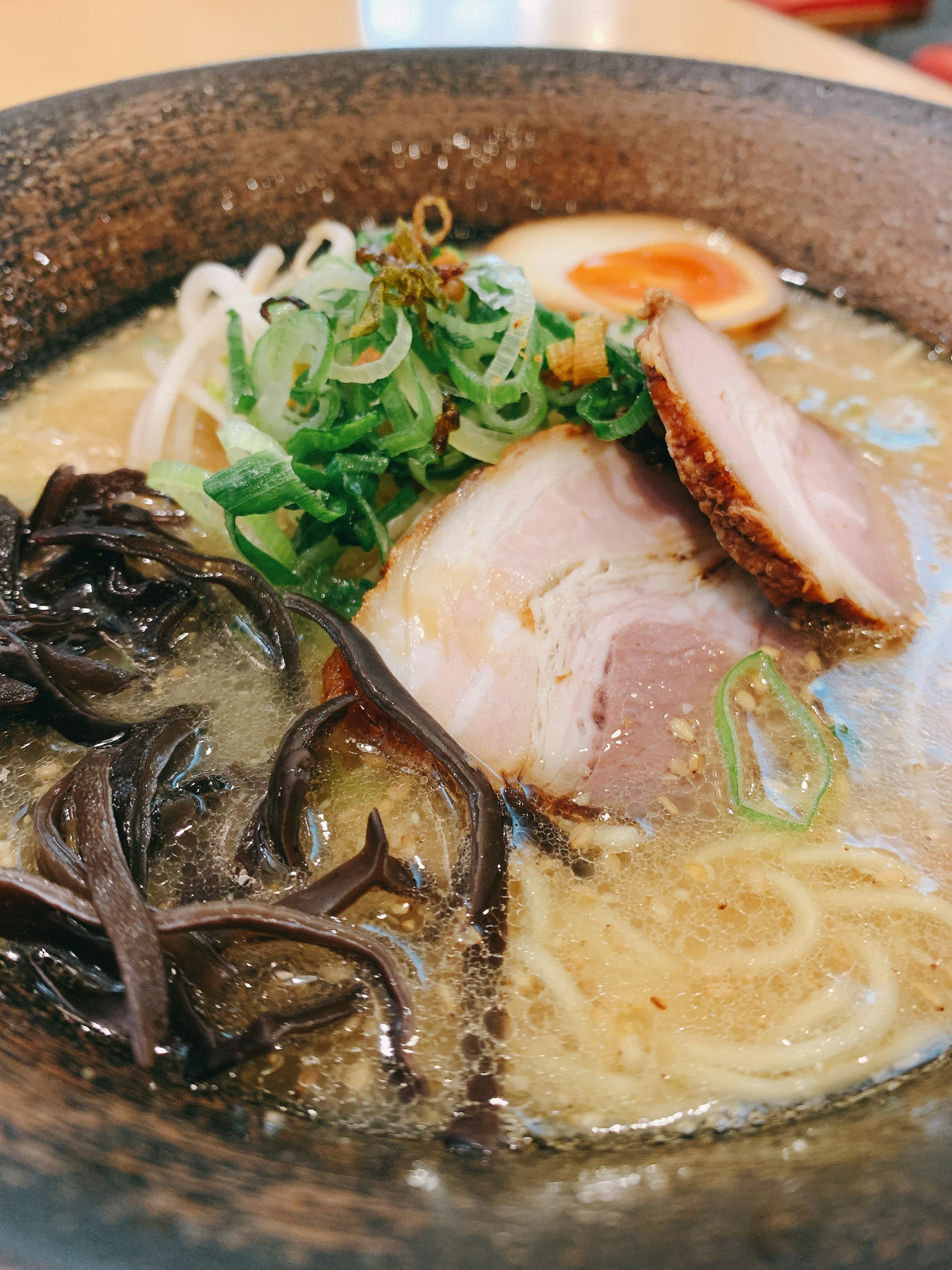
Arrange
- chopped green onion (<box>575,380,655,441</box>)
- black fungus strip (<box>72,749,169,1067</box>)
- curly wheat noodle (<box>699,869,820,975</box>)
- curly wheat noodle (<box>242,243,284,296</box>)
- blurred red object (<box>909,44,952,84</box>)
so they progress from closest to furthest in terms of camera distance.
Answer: black fungus strip (<box>72,749,169,1067</box>) < curly wheat noodle (<box>699,869,820,975</box>) < chopped green onion (<box>575,380,655,441</box>) < curly wheat noodle (<box>242,243,284,296</box>) < blurred red object (<box>909,44,952,84</box>)

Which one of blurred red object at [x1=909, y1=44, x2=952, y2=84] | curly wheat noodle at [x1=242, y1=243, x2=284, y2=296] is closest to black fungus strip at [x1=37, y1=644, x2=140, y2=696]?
curly wheat noodle at [x1=242, y1=243, x2=284, y2=296]

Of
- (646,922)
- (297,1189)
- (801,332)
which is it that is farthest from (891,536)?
(297,1189)

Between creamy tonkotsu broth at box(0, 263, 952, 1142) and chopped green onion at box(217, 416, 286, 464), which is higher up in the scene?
chopped green onion at box(217, 416, 286, 464)

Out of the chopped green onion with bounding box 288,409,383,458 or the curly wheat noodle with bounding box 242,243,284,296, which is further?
the curly wheat noodle with bounding box 242,243,284,296

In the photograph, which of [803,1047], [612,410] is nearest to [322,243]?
[612,410]

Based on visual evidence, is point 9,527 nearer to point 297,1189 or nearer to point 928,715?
point 297,1189

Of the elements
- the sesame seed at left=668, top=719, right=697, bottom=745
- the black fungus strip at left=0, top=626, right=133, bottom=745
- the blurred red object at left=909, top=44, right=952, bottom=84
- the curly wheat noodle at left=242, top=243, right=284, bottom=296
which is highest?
the blurred red object at left=909, top=44, right=952, bottom=84

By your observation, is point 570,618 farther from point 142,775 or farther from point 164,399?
point 164,399

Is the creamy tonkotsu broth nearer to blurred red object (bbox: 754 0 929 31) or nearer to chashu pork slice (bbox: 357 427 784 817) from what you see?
chashu pork slice (bbox: 357 427 784 817)
